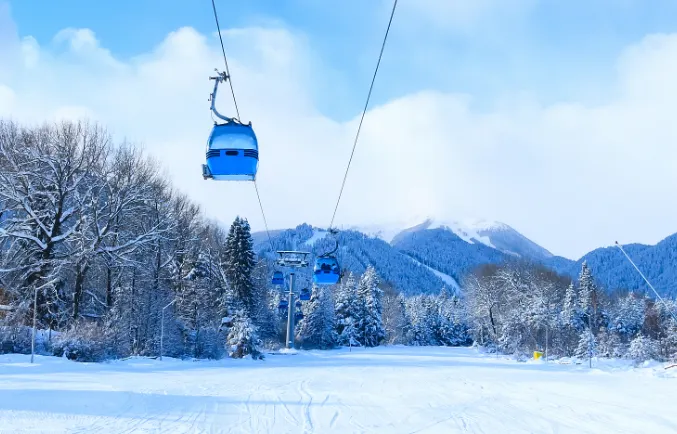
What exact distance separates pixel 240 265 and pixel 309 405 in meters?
35.4

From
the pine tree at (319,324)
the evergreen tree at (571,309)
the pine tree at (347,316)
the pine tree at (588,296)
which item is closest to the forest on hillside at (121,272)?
the evergreen tree at (571,309)

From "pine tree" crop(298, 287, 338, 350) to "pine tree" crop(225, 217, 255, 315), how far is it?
1654cm

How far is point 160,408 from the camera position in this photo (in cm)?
1123

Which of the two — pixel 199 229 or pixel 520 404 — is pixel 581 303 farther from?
pixel 520 404

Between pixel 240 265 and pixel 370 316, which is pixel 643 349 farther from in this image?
pixel 370 316

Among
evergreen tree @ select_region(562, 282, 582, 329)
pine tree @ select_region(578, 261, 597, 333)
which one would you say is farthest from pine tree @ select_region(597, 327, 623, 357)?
pine tree @ select_region(578, 261, 597, 333)

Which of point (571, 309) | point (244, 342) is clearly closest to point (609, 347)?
point (571, 309)

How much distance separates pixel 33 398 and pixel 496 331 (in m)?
60.2

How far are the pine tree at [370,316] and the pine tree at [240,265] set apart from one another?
26.8 m

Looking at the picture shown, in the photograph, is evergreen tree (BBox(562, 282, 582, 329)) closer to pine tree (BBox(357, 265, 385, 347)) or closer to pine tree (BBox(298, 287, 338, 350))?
pine tree (BBox(357, 265, 385, 347))

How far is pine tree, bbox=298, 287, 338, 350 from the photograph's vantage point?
63656mm

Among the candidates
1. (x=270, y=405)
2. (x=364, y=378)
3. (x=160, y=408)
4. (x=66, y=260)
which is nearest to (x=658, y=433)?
(x=270, y=405)

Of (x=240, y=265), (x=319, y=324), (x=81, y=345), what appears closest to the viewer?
(x=81, y=345)

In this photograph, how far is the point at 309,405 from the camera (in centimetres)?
1249
